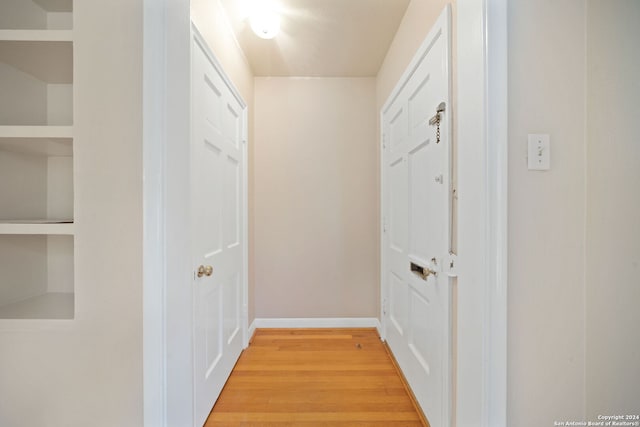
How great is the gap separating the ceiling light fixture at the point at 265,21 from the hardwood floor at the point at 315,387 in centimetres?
233

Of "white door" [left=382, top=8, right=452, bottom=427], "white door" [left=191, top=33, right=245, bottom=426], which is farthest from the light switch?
"white door" [left=191, top=33, right=245, bottom=426]

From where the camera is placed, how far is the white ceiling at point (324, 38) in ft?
5.55

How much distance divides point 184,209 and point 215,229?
2.41ft

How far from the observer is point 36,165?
1019 mm

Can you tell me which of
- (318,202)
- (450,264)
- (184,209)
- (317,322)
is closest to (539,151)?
(450,264)

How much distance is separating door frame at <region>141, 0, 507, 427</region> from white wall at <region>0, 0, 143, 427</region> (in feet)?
0.13

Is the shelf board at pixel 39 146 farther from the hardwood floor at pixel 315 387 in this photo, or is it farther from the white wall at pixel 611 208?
the white wall at pixel 611 208

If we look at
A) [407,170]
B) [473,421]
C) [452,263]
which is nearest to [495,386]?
[473,421]

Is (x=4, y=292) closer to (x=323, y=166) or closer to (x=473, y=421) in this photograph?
(x=473, y=421)

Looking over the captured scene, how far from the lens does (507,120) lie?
2.70ft

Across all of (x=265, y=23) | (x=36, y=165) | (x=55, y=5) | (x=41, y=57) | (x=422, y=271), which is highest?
(x=265, y=23)

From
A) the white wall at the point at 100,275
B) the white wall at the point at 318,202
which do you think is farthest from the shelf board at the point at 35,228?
the white wall at the point at 318,202

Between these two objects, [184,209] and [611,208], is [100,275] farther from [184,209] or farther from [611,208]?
[611,208]

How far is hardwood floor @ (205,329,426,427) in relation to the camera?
147 cm
